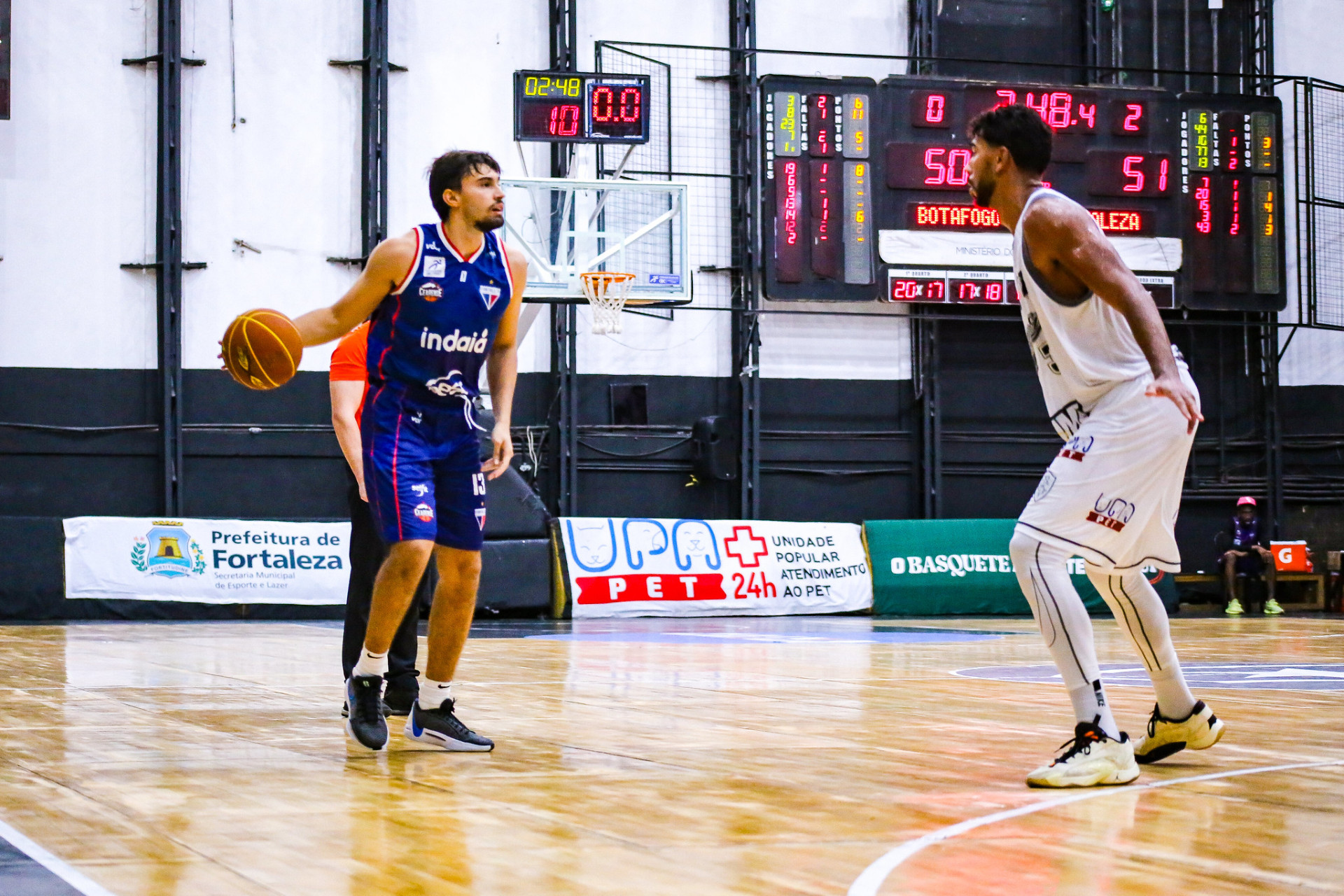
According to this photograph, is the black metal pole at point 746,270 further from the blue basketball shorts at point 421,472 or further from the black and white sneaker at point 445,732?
the black and white sneaker at point 445,732

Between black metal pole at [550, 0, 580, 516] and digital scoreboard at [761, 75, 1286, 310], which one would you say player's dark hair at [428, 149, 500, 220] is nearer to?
digital scoreboard at [761, 75, 1286, 310]

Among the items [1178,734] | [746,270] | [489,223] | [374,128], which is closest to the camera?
[1178,734]

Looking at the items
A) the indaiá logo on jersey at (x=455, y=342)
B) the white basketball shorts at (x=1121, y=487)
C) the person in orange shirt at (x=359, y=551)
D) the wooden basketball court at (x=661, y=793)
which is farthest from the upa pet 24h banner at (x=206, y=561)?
the white basketball shorts at (x=1121, y=487)

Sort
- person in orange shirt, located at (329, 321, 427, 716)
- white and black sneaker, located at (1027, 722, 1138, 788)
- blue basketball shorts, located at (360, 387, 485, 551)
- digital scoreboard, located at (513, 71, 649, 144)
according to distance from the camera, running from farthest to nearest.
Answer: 1. digital scoreboard, located at (513, 71, 649, 144)
2. person in orange shirt, located at (329, 321, 427, 716)
3. blue basketball shorts, located at (360, 387, 485, 551)
4. white and black sneaker, located at (1027, 722, 1138, 788)

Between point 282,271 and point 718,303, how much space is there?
512cm

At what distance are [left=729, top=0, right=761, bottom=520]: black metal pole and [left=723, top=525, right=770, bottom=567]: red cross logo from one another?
153 centimetres

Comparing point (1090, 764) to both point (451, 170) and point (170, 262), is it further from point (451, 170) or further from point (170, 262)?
point (170, 262)

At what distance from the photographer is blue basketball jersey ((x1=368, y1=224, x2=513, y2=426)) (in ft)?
14.5

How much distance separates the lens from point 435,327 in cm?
442

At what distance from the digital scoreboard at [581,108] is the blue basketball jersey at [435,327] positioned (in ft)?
32.1

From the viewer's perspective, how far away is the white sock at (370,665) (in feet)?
14.8

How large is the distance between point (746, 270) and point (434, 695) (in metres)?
14.4

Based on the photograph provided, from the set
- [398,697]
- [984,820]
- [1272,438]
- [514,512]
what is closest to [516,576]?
[514,512]

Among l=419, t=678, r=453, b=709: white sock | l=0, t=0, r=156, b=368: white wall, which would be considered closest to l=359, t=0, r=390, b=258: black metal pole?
l=0, t=0, r=156, b=368: white wall
